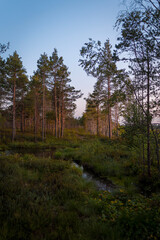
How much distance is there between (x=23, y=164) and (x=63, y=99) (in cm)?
2272

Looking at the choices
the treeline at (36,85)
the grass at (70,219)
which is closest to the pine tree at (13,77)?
the treeline at (36,85)

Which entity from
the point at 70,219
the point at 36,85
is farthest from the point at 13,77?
the point at 70,219

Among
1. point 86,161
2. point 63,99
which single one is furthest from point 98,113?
point 86,161

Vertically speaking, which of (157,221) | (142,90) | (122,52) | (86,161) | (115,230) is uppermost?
(122,52)

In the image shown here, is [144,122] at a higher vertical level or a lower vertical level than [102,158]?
higher

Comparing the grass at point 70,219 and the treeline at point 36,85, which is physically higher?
the treeline at point 36,85

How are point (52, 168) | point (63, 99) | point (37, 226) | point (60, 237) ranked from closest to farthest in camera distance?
point (60, 237) → point (37, 226) → point (52, 168) → point (63, 99)

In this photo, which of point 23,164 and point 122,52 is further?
point 23,164

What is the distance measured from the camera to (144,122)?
5.92 m

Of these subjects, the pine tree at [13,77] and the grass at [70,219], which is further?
the pine tree at [13,77]

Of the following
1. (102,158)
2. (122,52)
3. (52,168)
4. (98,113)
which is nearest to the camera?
(122,52)

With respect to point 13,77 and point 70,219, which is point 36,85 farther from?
point 70,219

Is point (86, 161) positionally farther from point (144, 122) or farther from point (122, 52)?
point (122, 52)

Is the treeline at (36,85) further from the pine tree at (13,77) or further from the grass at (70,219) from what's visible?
the grass at (70,219)
